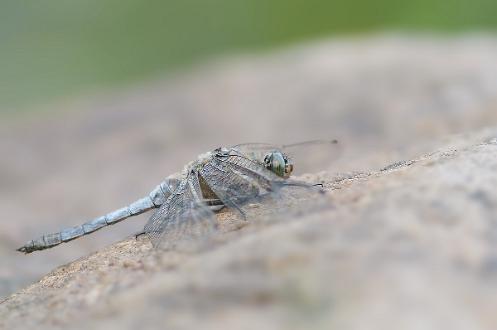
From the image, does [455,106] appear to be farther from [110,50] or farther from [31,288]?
[110,50]

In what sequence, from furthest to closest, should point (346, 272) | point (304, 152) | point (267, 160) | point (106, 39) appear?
1. point (106, 39)
2. point (304, 152)
3. point (267, 160)
4. point (346, 272)

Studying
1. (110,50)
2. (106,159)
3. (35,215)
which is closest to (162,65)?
(110,50)

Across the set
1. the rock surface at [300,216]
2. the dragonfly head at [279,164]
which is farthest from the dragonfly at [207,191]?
the rock surface at [300,216]

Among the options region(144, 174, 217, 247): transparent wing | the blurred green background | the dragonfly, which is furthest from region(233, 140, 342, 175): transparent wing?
the blurred green background

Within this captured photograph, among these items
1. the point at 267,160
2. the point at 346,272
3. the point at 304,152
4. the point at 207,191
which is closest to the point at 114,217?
the point at 207,191

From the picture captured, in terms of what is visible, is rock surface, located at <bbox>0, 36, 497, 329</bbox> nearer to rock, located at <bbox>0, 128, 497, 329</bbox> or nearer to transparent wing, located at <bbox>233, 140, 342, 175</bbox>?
rock, located at <bbox>0, 128, 497, 329</bbox>

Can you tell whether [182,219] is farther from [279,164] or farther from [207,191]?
[279,164]

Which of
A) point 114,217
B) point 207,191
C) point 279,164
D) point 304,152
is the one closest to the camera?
point 279,164
